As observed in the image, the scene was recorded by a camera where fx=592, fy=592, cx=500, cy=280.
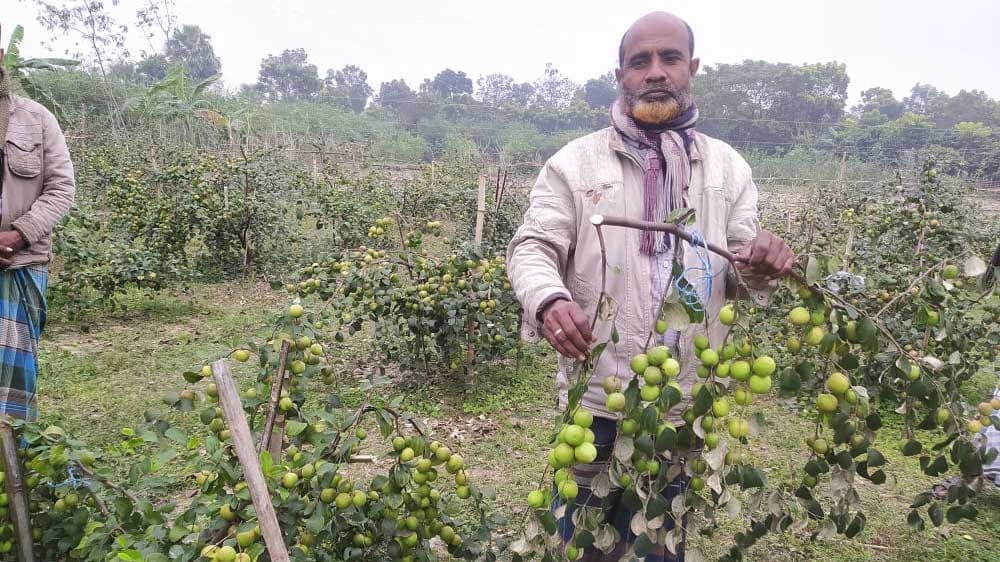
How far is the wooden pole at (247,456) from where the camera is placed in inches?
40.6

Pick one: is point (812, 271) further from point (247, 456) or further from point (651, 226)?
point (247, 456)

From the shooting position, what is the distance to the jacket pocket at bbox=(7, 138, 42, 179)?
86.3 inches

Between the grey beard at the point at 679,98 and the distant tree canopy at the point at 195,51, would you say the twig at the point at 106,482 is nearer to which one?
the grey beard at the point at 679,98

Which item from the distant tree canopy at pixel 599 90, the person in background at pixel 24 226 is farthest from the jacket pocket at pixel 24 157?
the distant tree canopy at pixel 599 90

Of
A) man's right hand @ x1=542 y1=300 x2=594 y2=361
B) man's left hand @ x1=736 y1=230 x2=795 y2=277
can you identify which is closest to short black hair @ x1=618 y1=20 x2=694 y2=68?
man's left hand @ x1=736 y1=230 x2=795 y2=277

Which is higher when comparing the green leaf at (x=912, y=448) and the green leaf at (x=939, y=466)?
the green leaf at (x=912, y=448)

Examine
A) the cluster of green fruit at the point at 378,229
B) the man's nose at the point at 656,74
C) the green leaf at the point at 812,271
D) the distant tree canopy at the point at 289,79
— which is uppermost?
the distant tree canopy at the point at 289,79

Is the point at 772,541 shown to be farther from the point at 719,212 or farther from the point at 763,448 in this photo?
the point at 719,212

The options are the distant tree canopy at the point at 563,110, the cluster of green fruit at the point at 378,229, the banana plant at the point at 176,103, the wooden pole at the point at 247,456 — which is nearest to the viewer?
the wooden pole at the point at 247,456

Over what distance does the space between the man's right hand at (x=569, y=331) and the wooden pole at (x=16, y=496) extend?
4.27 ft

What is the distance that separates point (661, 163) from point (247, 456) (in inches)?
45.9

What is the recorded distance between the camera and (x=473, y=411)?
3789mm

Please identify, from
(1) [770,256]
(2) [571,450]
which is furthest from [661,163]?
(2) [571,450]

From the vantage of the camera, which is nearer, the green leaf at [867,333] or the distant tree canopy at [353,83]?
the green leaf at [867,333]
